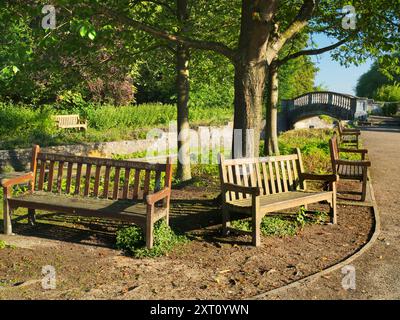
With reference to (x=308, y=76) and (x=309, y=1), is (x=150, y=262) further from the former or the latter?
(x=308, y=76)

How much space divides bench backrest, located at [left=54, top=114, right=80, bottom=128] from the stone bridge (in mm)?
24469

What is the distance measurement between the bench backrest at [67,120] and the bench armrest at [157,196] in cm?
1415

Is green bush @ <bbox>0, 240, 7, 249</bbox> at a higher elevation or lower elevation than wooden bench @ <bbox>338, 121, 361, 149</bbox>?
lower

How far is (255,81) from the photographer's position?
7.49 m

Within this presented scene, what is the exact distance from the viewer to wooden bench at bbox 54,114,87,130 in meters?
19.6

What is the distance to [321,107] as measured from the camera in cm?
4069

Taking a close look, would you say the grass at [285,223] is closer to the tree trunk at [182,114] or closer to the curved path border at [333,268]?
the curved path border at [333,268]

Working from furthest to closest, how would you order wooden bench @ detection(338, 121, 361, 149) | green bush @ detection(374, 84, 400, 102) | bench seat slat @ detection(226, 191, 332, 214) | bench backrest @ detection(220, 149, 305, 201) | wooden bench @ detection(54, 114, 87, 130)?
green bush @ detection(374, 84, 400, 102), wooden bench @ detection(54, 114, 87, 130), wooden bench @ detection(338, 121, 361, 149), bench backrest @ detection(220, 149, 305, 201), bench seat slat @ detection(226, 191, 332, 214)

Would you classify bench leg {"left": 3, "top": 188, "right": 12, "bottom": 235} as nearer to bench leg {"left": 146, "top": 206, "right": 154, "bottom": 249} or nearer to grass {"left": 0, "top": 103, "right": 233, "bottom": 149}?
bench leg {"left": 146, "top": 206, "right": 154, "bottom": 249}

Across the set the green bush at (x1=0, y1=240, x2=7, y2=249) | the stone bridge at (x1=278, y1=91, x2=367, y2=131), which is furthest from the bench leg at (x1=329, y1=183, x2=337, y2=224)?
the stone bridge at (x1=278, y1=91, x2=367, y2=131)

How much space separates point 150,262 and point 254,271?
1183mm

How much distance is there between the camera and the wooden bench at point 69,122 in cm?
1955

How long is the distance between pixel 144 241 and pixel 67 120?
1491 cm

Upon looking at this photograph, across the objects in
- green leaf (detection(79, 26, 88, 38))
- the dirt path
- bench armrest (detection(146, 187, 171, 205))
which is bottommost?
the dirt path
